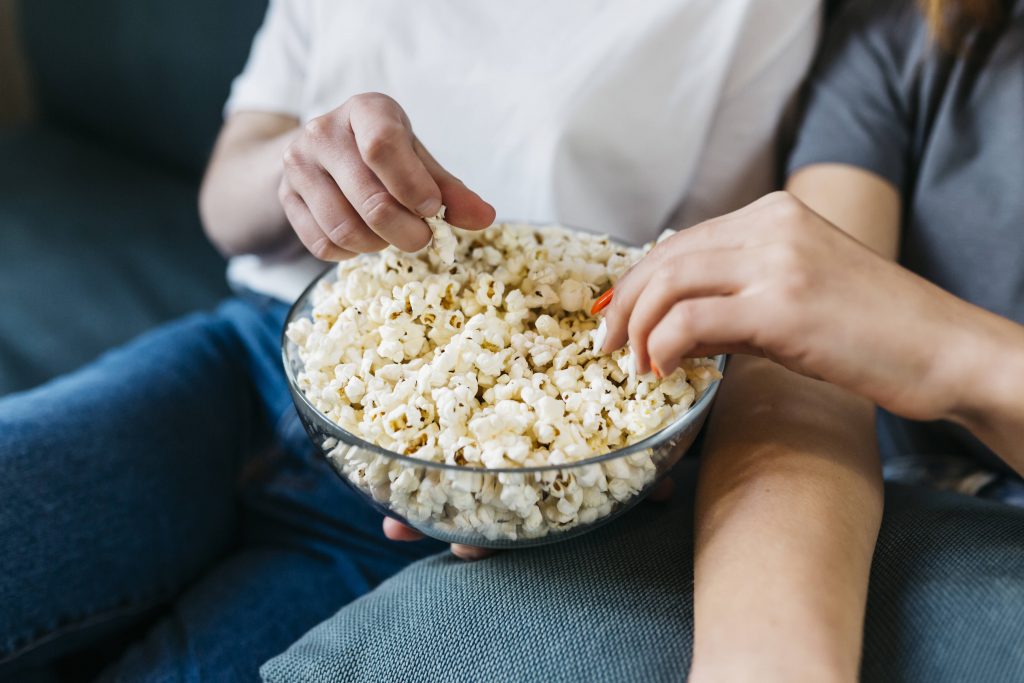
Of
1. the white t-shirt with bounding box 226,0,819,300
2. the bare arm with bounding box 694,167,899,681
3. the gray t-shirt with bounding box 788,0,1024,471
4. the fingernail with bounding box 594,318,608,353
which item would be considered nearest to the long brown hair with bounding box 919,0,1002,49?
the gray t-shirt with bounding box 788,0,1024,471

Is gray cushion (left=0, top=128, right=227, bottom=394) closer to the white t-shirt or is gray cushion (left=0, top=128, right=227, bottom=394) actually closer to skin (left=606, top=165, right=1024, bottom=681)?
the white t-shirt

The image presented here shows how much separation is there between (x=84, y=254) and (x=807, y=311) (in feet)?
3.78

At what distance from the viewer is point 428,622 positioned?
1.92 feet

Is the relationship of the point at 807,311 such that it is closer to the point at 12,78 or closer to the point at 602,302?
the point at 602,302

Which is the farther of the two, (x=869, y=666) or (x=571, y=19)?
(x=571, y=19)

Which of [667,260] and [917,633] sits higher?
[667,260]

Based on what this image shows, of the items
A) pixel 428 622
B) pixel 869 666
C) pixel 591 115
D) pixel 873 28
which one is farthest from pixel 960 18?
pixel 428 622

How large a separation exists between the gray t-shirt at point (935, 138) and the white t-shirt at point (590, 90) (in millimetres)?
58

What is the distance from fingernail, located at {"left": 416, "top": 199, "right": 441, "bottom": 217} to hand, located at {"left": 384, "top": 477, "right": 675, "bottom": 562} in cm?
22

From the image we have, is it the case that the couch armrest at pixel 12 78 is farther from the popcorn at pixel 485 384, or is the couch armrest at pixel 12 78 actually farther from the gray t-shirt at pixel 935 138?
the gray t-shirt at pixel 935 138

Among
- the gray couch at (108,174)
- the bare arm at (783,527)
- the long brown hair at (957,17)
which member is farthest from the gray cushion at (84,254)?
the long brown hair at (957,17)

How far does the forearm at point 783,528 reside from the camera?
47 cm

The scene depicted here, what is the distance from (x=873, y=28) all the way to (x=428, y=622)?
2.42 feet

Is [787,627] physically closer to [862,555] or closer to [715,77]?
[862,555]
